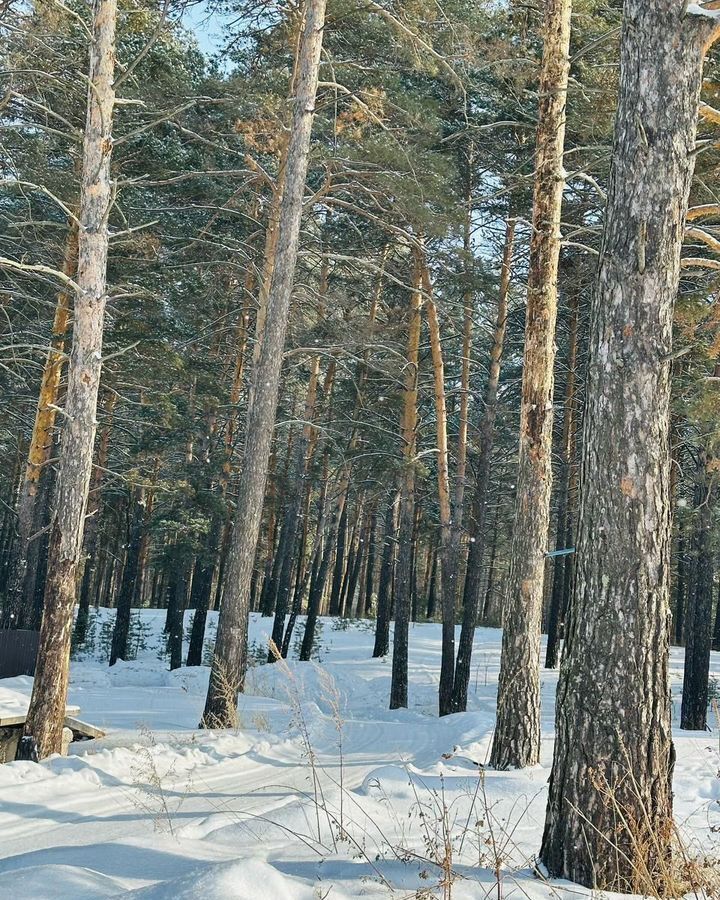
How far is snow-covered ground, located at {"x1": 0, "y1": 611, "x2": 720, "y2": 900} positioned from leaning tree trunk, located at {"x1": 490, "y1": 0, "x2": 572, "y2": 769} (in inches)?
21.3

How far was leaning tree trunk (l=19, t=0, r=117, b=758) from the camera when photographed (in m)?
8.42

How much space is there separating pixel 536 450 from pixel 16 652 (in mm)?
11406

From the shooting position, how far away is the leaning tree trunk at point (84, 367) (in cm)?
842

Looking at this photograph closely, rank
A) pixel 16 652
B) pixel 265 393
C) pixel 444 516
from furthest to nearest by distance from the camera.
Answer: pixel 444 516 < pixel 16 652 < pixel 265 393

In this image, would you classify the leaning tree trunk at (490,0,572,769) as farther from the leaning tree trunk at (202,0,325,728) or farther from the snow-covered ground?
the leaning tree trunk at (202,0,325,728)

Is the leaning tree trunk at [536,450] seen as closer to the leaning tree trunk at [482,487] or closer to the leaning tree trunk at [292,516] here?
the leaning tree trunk at [482,487]

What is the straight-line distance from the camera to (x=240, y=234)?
663 inches

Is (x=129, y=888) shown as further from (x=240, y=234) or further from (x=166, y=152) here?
(x=240, y=234)

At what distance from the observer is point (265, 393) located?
36.7 ft

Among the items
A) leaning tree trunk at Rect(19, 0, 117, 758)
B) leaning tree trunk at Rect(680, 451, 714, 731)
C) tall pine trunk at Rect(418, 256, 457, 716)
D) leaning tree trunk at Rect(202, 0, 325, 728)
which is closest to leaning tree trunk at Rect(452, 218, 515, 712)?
tall pine trunk at Rect(418, 256, 457, 716)

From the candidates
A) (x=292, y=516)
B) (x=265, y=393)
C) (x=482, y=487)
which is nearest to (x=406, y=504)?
(x=482, y=487)

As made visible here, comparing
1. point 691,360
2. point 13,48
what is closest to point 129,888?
point 13,48

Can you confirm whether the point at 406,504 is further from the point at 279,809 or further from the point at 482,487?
the point at 279,809

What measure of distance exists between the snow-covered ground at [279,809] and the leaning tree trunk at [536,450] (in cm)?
54
